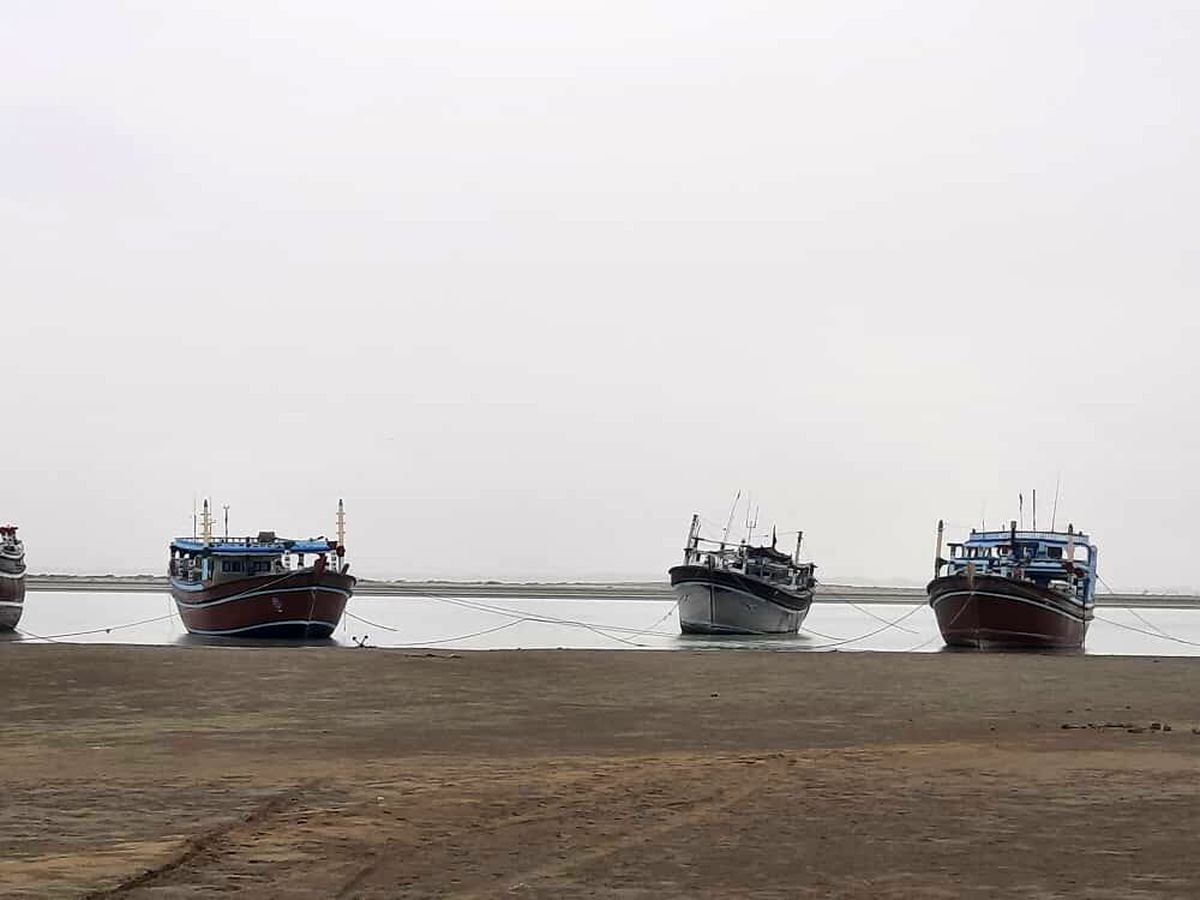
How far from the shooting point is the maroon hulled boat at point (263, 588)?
4566 cm

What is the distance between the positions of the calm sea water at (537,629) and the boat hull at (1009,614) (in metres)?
1.60

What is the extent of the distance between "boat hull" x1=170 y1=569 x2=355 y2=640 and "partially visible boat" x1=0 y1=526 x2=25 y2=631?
667 cm

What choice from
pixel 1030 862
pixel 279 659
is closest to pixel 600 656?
pixel 279 659

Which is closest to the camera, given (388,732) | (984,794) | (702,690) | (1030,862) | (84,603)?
(1030,862)

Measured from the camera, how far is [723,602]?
51188 millimetres

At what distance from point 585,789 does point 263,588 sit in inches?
1356

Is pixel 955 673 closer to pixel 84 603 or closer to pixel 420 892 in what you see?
pixel 420 892

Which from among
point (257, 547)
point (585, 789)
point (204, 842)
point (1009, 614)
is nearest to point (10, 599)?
point (257, 547)

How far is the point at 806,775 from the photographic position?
14047 millimetres

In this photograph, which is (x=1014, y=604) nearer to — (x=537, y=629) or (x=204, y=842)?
(x=537, y=629)

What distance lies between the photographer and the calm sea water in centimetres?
4469

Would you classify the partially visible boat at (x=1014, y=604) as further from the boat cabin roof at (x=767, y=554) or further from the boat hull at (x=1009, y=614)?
the boat cabin roof at (x=767, y=554)

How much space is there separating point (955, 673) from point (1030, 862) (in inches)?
771

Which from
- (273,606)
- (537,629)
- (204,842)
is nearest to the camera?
(204,842)
